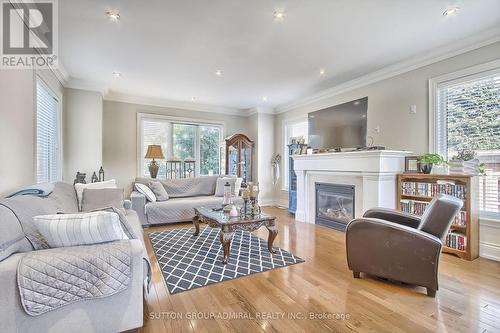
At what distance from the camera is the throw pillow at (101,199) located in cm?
327

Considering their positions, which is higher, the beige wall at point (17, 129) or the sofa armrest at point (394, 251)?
the beige wall at point (17, 129)

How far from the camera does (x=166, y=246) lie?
3223 mm

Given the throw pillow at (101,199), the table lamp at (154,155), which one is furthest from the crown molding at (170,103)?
the throw pillow at (101,199)

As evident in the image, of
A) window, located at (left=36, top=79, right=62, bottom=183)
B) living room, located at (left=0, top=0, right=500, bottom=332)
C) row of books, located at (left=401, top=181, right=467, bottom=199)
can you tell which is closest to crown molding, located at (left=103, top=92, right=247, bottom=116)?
living room, located at (left=0, top=0, right=500, bottom=332)

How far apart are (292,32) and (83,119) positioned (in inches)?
156

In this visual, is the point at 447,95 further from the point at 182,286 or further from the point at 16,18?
the point at 16,18

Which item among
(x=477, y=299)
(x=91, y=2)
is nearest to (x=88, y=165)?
(x=91, y=2)

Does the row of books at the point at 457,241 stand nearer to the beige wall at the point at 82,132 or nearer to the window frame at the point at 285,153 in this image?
the window frame at the point at 285,153

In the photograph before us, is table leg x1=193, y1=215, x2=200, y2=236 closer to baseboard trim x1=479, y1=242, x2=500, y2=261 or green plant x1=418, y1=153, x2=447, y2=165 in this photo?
green plant x1=418, y1=153, x2=447, y2=165

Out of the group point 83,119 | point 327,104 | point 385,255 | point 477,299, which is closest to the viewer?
point 477,299

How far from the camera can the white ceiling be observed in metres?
2.29

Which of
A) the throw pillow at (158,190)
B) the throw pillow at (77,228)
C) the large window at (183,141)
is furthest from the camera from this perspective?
the large window at (183,141)

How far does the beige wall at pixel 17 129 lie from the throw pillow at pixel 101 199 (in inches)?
25.8

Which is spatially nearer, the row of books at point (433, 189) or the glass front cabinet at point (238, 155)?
the row of books at point (433, 189)
